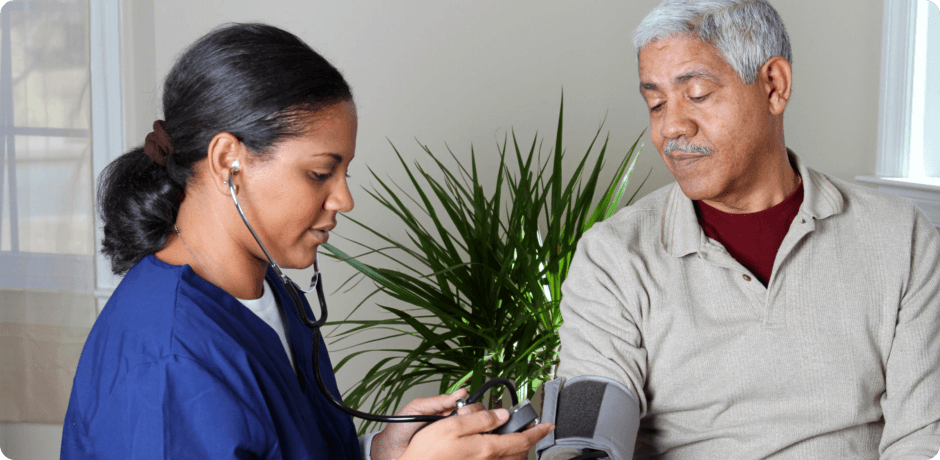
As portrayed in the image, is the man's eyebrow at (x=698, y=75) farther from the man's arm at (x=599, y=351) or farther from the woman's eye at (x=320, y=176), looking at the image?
the woman's eye at (x=320, y=176)

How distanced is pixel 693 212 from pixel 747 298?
0.19 m

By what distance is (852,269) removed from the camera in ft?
4.49

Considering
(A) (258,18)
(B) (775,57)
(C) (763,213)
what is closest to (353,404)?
(C) (763,213)

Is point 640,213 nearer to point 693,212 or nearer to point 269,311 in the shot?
point 693,212

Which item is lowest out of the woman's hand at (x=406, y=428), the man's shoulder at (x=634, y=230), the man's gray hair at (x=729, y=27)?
the woman's hand at (x=406, y=428)

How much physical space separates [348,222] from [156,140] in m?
1.62

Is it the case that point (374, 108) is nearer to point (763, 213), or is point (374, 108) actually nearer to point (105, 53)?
point (105, 53)

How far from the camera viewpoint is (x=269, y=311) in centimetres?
118

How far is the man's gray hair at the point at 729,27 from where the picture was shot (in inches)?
52.6

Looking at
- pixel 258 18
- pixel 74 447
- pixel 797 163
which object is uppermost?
pixel 258 18

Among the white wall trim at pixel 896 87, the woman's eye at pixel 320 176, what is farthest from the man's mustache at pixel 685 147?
the white wall trim at pixel 896 87

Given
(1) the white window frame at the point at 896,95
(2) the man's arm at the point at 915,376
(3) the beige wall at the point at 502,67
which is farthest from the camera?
(3) the beige wall at the point at 502,67

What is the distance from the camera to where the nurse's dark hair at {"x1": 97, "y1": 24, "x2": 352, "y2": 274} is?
1.01 m

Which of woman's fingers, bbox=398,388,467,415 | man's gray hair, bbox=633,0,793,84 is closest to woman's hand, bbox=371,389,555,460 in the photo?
woman's fingers, bbox=398,388,467,415
